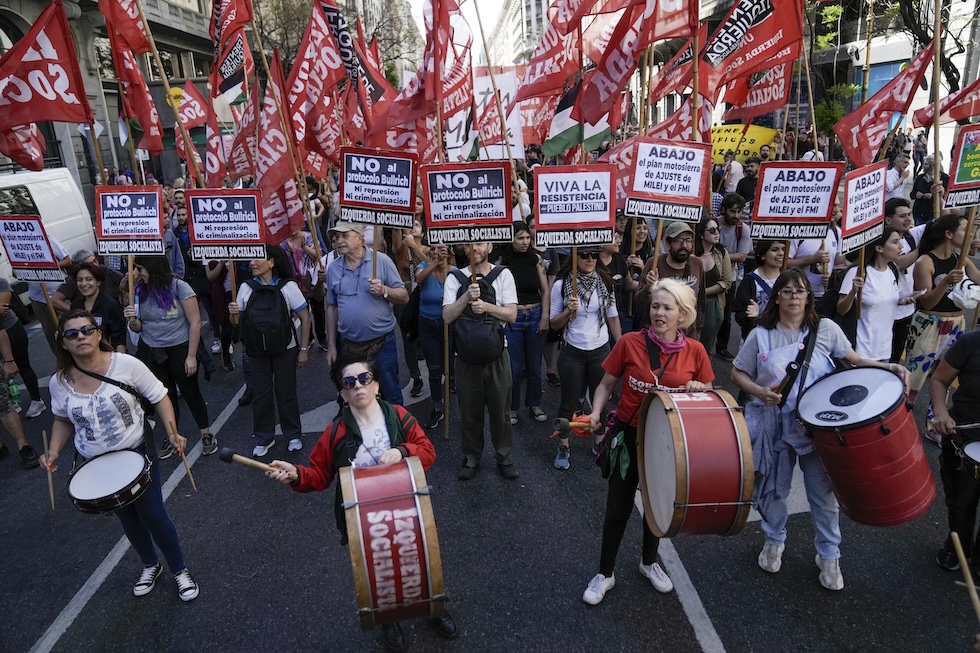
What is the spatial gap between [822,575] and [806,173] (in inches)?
120

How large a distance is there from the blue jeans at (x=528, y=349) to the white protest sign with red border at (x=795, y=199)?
6.67 feet

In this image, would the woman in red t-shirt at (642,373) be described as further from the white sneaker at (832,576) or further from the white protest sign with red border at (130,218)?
the white protest sign with red border at (130,218)

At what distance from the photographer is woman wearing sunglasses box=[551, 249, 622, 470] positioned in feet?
16.5

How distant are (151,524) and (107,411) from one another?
0.71m

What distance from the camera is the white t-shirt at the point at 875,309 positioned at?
4793 mm

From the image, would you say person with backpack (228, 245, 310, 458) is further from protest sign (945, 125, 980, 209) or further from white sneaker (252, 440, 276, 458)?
protest sign (945, 125, 980, 209)

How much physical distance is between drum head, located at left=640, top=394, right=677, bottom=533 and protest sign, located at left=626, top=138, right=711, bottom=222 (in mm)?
2477

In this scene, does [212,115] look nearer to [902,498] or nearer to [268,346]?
[268,346]

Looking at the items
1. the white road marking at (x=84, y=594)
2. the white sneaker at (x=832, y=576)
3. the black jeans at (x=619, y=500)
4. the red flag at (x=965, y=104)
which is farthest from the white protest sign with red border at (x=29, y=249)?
the red flag at (x=965, y=104)

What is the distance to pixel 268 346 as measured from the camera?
203 inches

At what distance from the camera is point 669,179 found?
5168 millimetres

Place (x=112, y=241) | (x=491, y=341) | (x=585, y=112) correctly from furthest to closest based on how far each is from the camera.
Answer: (x=585, y=112)
(x=112, y=241)
(x=491, y=341)

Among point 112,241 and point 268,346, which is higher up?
point 112,241

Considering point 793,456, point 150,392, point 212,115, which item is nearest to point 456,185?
point 150,392
